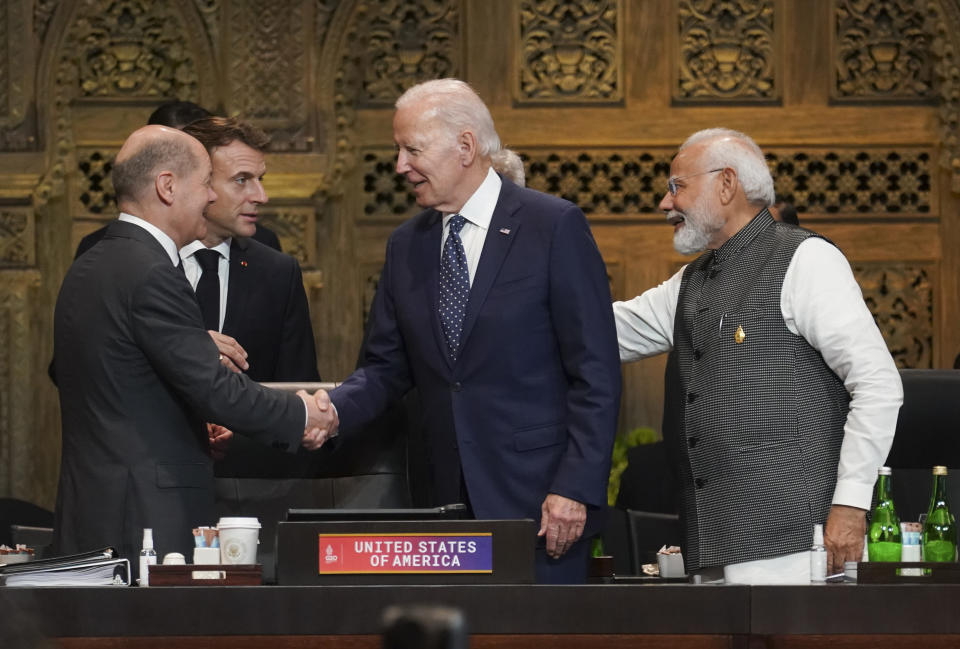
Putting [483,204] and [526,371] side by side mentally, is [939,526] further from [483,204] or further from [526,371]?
[483,204]

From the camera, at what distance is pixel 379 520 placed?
2.21 meters

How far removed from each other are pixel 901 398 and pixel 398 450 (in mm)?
1015

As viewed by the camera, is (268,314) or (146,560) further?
(268,314)

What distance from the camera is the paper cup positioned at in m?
2.34

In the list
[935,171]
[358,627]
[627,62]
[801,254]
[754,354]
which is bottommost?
[358,627]

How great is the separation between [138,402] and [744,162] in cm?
128

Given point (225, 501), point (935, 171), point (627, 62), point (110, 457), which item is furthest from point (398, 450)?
point (935, 171)

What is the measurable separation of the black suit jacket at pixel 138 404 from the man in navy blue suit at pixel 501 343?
1.03 ft

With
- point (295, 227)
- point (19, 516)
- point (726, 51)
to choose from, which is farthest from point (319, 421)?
point (726, 51)

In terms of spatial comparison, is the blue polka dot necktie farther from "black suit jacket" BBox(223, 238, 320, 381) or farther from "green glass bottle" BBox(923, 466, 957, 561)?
"green glass bottle" BBox(923, 466, 957, 561)

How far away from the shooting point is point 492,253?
9.66 ft

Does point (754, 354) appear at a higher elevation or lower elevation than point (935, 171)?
lower

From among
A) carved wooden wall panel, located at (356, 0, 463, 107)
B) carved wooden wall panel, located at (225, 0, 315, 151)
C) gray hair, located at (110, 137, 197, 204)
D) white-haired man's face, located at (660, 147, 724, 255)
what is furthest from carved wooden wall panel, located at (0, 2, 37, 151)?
white-haired man's face, located at (660, 147, 724, 255)

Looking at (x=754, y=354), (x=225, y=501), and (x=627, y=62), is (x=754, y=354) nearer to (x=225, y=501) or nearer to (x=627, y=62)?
(x=225, y=501)
